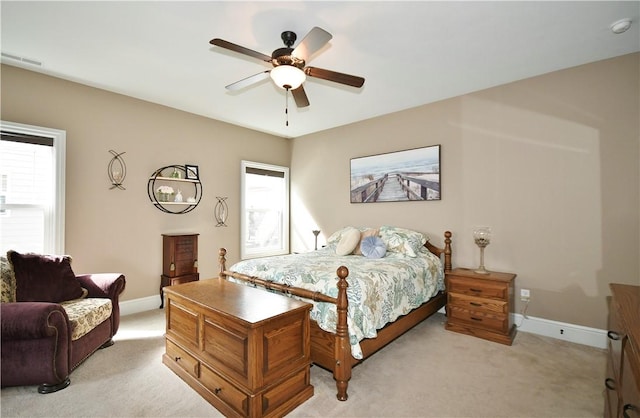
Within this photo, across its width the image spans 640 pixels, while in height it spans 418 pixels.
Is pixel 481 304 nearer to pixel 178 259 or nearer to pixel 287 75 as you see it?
pixel 287 75

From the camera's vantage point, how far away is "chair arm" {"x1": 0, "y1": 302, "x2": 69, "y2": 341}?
211 cm

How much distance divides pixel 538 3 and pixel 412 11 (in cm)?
87

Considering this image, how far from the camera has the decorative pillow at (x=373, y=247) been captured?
3637mm

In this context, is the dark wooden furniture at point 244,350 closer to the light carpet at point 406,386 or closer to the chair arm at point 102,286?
the light carpet at point 406,386

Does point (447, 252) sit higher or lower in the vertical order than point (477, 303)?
higher

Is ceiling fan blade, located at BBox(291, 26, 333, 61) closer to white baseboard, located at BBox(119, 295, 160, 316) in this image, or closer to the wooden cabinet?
the wooden cabinet

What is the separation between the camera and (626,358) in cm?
130

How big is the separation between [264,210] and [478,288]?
3614 mm

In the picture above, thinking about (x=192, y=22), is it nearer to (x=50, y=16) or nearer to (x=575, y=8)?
(x=50, y=16)

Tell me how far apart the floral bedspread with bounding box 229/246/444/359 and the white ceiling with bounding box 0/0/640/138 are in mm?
2010

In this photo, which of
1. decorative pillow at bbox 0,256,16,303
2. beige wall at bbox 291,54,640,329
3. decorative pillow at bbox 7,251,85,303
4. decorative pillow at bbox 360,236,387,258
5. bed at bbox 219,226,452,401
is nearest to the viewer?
bed at bbox 219,226,452,401

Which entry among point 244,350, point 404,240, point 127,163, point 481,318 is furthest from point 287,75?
point 481,318

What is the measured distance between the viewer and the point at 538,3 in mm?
2164

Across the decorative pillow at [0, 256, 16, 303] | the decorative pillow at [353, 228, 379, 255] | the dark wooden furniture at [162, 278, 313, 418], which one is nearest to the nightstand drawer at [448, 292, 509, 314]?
the decorative pillow at [353, 228, 379, 255]
